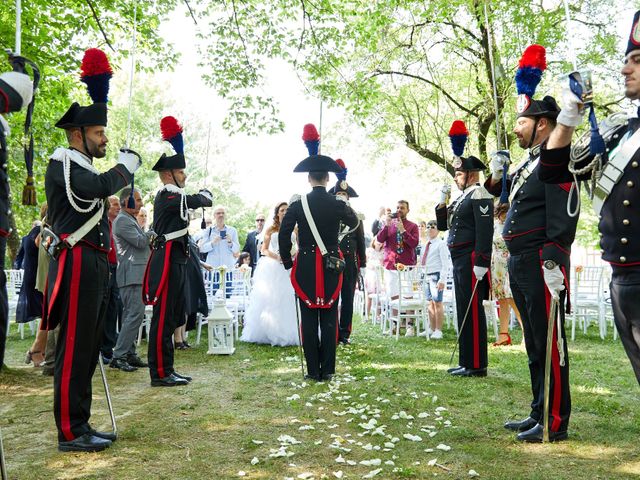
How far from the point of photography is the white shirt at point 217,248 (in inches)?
453

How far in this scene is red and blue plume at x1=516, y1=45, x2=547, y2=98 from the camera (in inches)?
176

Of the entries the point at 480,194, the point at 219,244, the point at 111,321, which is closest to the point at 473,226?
the point at 480,194

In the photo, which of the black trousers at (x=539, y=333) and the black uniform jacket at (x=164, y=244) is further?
the black uniform jacket at (x=164, y=244)

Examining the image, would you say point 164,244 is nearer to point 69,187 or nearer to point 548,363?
point 69,187

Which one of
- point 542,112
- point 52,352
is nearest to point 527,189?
point 542,112

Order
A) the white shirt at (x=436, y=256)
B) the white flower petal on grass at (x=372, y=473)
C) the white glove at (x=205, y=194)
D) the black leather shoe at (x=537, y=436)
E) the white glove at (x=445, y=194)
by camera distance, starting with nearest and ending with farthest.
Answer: the white flower petal on grass at (x=372, y=473), the black leather shoe at (x=537, y=436), the white glove at (x=205, y=194), the white glove at (x=445, y=194), the white shirt at (x=436, y=256)

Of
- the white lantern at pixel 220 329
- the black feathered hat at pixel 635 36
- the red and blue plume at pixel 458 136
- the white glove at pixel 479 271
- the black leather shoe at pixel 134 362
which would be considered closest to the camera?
the black feathered hat at pixel 635 36

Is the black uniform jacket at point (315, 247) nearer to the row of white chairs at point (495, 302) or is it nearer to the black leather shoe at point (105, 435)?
the black leather shoe at point (105, 435)

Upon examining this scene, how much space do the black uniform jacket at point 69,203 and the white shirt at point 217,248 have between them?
23.4 ft

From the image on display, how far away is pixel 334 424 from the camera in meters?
4.69

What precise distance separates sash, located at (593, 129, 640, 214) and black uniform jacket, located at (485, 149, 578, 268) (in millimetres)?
1047

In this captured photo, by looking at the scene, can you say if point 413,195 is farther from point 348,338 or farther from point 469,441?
point 469,441

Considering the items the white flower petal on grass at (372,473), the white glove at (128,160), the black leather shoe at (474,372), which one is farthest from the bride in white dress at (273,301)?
the white flower petal on grass at (372,473)

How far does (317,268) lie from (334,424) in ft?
6.43
